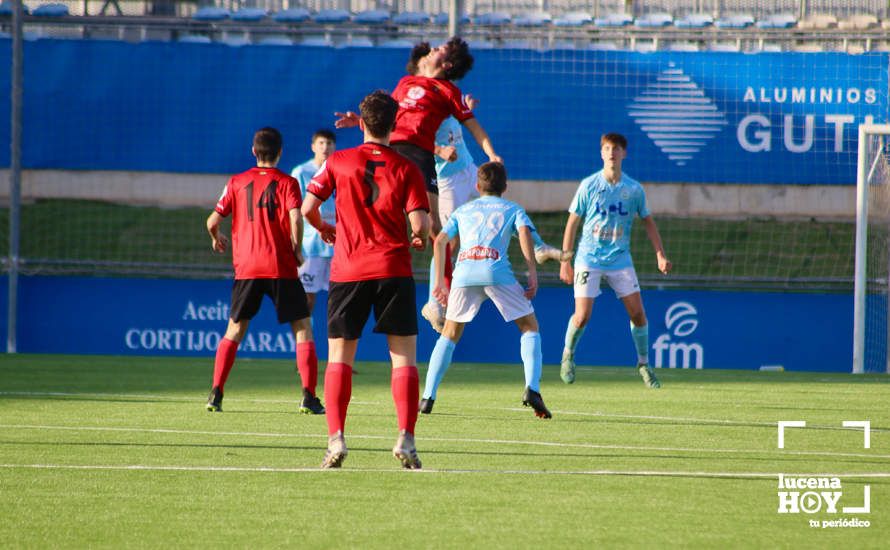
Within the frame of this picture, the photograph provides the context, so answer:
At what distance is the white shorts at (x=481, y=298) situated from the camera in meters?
9.37

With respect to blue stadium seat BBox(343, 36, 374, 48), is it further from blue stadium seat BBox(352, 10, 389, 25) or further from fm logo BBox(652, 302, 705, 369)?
fm logo BBox(652, 302, 705, 369)

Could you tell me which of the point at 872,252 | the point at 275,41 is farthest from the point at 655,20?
the point at 872,252

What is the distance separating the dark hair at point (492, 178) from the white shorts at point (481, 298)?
2.21 feet

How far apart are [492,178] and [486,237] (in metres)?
0.41

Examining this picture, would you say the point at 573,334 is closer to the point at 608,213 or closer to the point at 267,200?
the point at 608,213

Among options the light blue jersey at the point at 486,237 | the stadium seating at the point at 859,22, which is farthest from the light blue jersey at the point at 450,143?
the stadium seating at the point at 859,22

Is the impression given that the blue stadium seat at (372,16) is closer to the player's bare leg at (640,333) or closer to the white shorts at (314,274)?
the white shorts at (314,274)

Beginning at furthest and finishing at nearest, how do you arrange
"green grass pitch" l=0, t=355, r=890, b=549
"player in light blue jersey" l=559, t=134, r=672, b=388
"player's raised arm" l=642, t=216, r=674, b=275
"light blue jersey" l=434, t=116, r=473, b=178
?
"player in light blue jersey" l=559, t=134, r=672, b=388, "player's raised arm" l=642, t=216, r=674, b=275, "light blue jersey" l=434, t=116, r=473, b=178, "green grass pitch" l=0, t=355, r=890, b=549

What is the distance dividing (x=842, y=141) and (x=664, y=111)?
7.16 feet

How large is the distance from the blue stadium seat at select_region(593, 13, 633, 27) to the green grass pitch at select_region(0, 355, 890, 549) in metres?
11.6

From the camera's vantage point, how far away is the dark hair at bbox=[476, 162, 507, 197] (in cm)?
934

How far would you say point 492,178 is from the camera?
935 centimetres

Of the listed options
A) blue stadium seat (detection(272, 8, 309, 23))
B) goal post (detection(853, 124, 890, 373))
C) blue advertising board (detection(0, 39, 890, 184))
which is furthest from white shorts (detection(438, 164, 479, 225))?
blue stadium seat (detection(272, 8, 309, 23))

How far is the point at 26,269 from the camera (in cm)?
1616
